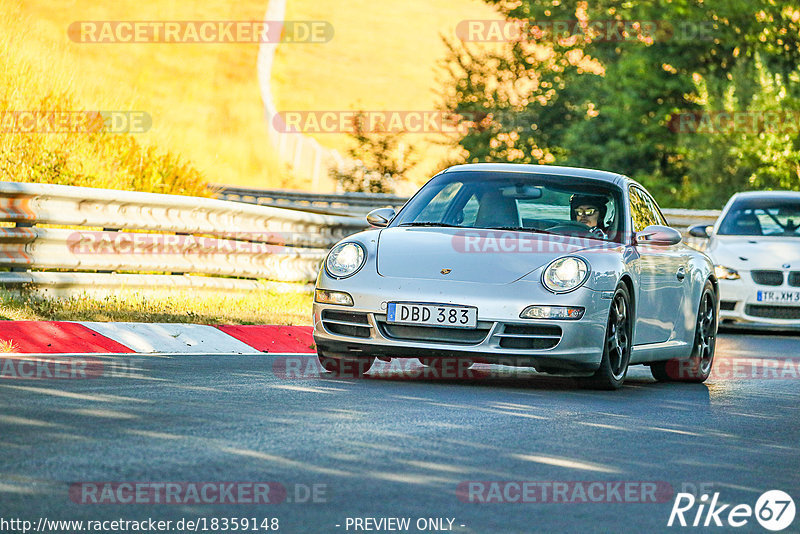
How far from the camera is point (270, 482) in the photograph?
5195 mm

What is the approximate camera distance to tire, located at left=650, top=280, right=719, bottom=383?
10.5m

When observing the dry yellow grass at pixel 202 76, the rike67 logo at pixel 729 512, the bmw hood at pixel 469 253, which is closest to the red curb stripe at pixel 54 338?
the bmw hood at pixel 469 253

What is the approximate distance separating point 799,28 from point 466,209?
89.7ft

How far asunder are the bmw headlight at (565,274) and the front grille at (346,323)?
112 centimetres

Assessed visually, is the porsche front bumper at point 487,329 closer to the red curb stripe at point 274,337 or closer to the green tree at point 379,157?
the red curb stripe at point 274,337

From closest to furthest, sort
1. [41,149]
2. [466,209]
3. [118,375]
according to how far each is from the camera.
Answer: [118,375], [466,209], [41,149]

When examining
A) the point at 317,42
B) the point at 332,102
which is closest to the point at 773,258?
the point at 332,102

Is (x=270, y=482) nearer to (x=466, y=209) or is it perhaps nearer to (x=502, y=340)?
(x=502, y=340)

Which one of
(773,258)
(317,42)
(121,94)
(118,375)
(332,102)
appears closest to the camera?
(118,375)

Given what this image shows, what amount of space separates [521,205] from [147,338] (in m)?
2.80

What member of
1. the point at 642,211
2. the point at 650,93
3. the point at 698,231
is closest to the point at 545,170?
the point at 642,211

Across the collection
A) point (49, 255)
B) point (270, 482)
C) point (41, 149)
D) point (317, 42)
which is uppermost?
point (317, 42)

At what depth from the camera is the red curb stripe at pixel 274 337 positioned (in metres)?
10.8

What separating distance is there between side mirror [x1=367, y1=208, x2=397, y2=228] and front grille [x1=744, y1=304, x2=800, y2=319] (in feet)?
22.7
